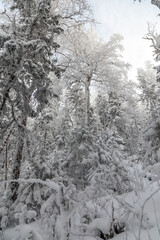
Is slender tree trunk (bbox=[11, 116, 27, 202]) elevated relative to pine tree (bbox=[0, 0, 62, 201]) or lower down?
lower down

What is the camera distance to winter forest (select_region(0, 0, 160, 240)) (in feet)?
8.54

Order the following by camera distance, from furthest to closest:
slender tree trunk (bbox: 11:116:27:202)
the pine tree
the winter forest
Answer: slender tree trunk (bbox: 11:116:27:202) < the pine tree < the winter forest

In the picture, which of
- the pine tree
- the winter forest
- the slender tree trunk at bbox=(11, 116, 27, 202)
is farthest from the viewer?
the slender tree trunk at bbox=(11, 116, 27, 202)

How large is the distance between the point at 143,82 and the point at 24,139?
1784 centimetres

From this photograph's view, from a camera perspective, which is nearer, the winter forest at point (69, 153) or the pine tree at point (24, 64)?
the winter forest at point (69, 153)

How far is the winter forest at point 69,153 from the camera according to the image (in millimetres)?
Answer: 2604

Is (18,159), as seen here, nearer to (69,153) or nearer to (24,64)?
(69,153)

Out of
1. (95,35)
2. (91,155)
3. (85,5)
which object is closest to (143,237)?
(91,155)

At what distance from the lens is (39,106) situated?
21.0ft

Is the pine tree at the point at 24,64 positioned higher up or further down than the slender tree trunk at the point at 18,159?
higher up

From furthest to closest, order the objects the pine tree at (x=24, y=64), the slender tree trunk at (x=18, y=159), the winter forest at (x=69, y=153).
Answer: the slender tree trunk at (x=18, y=159) < the pine tree at (x=24, y=64) < the winter forest at (x=69, y=153)

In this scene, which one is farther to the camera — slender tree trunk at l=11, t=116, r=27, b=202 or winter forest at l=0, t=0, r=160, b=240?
slender tree trunk at l=11, t=116, r=27, b=202

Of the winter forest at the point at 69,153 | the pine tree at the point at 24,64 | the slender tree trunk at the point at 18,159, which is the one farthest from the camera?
the slender tree trunk at the point at 18,159

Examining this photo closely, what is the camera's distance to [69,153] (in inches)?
244
